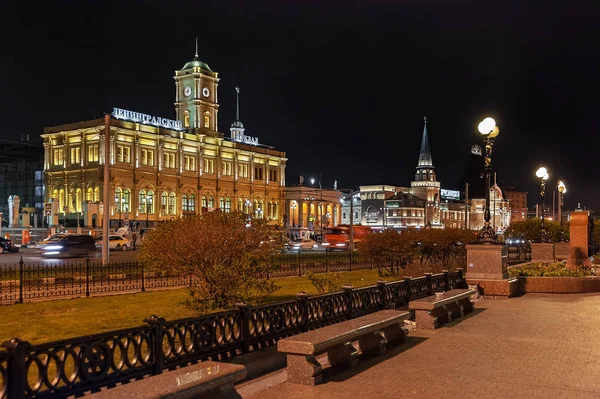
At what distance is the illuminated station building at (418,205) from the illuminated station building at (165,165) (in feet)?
153

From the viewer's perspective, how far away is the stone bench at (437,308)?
460 inches

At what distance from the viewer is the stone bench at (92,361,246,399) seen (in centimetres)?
488

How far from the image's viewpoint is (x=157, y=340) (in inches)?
259

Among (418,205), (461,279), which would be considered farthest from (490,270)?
(418,205)

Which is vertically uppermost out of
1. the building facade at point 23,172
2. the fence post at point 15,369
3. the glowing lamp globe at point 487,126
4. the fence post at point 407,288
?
the building facade at point 23,172

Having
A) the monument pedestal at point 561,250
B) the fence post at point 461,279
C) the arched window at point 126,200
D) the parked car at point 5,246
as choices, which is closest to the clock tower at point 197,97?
the arched window at point 126,200

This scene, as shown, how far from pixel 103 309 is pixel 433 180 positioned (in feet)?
571

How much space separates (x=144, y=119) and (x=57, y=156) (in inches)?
589

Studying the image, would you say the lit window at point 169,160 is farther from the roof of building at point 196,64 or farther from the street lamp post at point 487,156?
the street lamp post at point 487,156

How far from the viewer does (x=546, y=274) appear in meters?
19.6

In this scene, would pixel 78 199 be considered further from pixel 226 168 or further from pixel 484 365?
pixel 484 365

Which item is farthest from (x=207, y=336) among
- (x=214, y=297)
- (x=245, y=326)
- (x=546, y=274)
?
(x=546, y=274)

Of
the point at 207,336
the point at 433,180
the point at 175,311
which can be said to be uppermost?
the point at 433,180

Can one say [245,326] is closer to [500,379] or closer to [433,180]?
[500,379]
